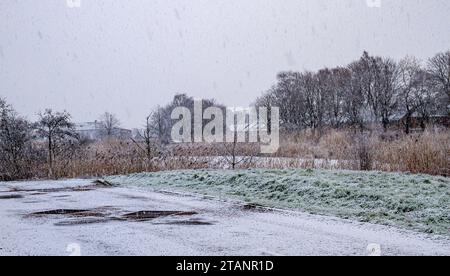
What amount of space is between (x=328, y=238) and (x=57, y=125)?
800 inches

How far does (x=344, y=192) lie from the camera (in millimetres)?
11891

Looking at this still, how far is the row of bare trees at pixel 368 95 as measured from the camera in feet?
184

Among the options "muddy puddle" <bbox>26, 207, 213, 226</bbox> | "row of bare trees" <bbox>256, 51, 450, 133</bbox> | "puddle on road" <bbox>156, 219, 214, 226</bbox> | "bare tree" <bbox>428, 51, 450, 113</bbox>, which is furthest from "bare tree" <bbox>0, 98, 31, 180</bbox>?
"bare tree" <bbox>428, 51, 450, 113</bbox>

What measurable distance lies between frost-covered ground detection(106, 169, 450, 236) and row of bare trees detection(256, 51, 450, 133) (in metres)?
37.1

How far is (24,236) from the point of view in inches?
322

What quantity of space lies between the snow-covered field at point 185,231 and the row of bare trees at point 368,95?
138ft

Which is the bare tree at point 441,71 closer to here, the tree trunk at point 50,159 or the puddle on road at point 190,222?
the tree trunk at point 50,159

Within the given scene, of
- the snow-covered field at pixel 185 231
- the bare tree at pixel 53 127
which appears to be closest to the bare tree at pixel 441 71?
the bare tree at pixel 53 127

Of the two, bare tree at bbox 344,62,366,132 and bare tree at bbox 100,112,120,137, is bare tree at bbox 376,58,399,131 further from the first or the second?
bare tree at bbox 100,112,120,137

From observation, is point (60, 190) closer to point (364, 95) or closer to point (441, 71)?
point (364, 95)

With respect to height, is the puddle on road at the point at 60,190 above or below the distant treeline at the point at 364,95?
below

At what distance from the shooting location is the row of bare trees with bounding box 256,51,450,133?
2211 inches

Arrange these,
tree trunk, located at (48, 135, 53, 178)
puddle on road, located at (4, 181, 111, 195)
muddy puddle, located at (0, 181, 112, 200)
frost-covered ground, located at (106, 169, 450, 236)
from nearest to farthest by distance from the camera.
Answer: frost-covered ground, located at (106, 169, 450, 236) < muddy puddle, located at (0, 181, 112, 200) < puddle on road, located at (4, 181, 111, 195) < tree trunk, located at (48, 135, 53, 178)
